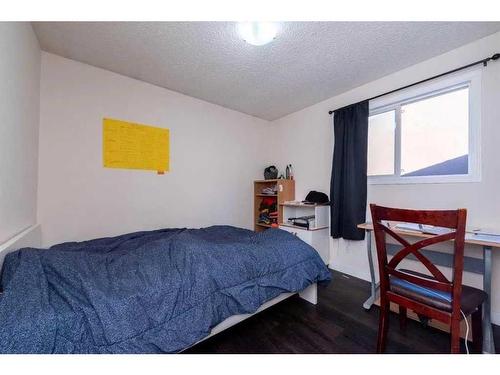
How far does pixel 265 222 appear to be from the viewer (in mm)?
3355

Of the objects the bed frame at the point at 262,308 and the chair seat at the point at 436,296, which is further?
the bed frame at the point at 262,308

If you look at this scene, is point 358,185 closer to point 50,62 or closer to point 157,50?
point 157,50

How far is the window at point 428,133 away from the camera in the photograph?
5.92ft

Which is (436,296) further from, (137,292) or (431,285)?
(137,292)

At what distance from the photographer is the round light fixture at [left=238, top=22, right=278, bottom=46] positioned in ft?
5.11

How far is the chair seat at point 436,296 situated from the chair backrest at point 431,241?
39 millimetres

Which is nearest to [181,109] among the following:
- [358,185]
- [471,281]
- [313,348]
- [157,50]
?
[157,50]

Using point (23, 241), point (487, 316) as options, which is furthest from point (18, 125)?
point (487, 316)

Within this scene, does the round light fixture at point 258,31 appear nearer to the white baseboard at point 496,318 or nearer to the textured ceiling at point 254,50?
the textured ceiling at point 254,50

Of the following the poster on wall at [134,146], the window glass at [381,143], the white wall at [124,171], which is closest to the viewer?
the white wall at [124,171]

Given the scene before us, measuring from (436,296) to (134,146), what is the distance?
281 centimetres

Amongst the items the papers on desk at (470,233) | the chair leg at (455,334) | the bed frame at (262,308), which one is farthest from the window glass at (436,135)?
the bed frame at (262,308)

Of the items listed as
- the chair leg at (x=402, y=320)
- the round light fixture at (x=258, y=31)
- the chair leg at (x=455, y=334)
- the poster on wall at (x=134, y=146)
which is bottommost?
the chair leg at (x=402, y=320)
